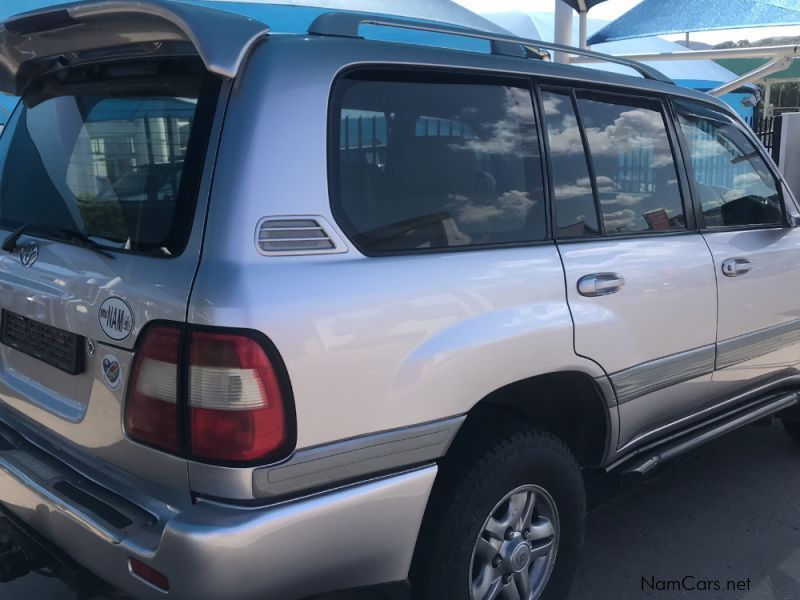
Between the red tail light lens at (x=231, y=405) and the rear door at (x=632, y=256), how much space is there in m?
1.14

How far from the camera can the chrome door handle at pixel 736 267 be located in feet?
10.3

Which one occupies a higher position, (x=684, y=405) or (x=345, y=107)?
(x=345, y=107)

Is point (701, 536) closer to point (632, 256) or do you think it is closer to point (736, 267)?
point (736, 267)

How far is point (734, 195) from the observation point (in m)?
3.48

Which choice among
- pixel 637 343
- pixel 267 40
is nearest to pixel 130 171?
pixel 267 40

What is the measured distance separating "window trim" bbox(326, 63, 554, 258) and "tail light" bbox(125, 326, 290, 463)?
0.44 meters

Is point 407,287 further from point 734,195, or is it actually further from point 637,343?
point 734,195

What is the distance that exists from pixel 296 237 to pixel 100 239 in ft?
2.15

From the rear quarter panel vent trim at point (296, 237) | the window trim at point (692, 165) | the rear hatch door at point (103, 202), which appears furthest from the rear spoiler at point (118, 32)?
the window trim at point (692, 165)

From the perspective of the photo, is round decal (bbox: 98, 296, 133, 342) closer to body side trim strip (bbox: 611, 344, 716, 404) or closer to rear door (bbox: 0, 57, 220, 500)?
rear door (bbox: 0, 57, 220, 500)

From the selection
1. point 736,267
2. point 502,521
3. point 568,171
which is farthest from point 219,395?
point 736,267

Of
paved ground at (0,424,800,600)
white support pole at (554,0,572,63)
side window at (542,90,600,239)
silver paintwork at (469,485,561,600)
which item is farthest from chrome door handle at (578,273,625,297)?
white support pole at (554,0,572,63)

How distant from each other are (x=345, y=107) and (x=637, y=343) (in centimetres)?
143

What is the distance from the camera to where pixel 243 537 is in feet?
5.65
